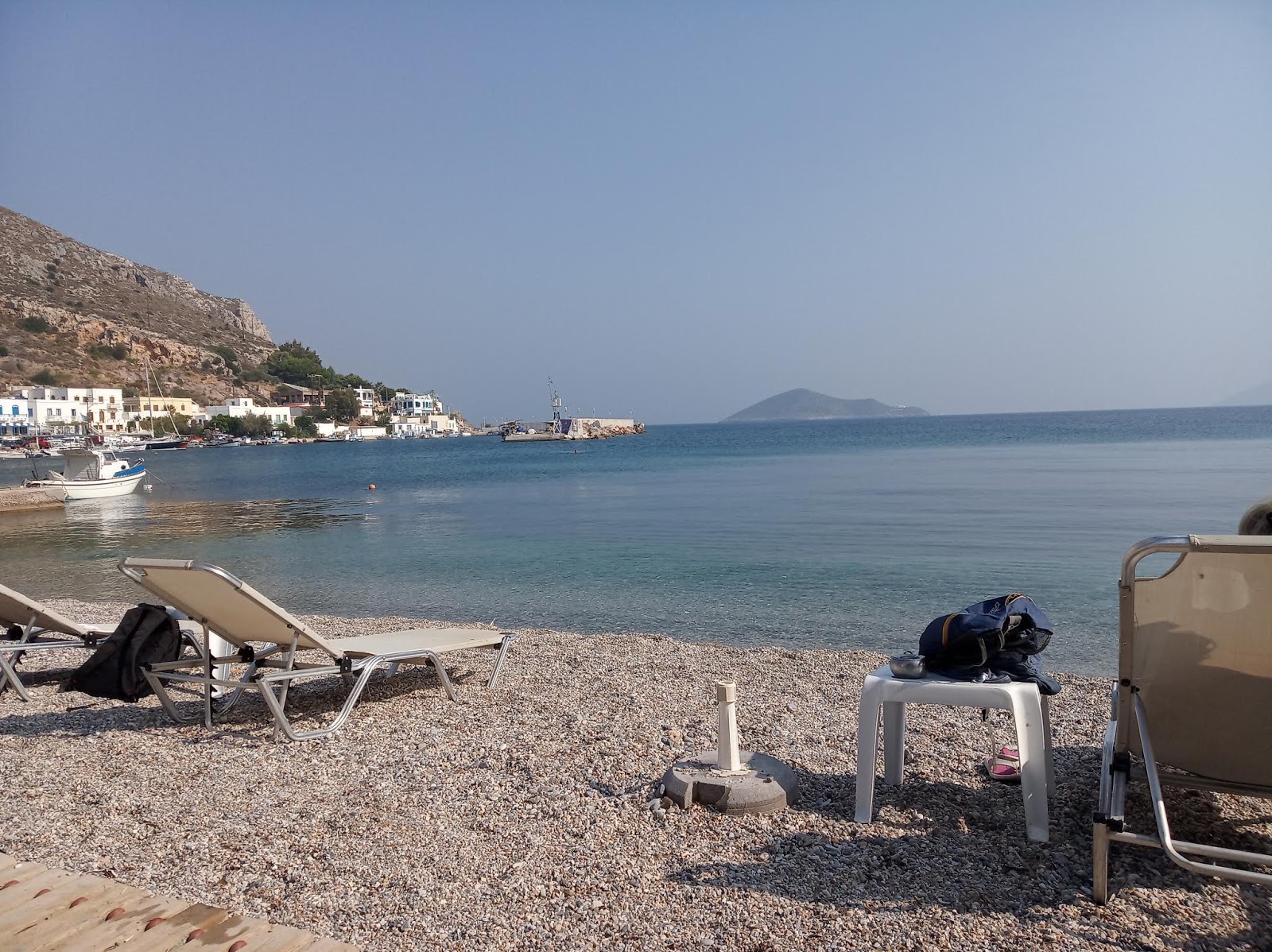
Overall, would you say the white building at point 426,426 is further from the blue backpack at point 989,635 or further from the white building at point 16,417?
the blue backpack at point 989,635

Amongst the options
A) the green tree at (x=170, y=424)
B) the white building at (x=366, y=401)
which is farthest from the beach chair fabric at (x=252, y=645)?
the white building at (x=366, y=401)

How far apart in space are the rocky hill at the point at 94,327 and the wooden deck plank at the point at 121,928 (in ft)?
391

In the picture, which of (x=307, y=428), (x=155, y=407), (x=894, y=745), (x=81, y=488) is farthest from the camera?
(x=307, y=428)

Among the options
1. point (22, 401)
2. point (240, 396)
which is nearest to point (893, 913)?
point (22, 401)

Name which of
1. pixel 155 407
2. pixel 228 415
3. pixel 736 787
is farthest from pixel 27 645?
pixel 228 415

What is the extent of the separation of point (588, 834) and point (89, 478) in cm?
3886

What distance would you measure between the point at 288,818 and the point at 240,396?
464ft

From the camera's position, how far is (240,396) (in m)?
133

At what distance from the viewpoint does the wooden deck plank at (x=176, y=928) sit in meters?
2.72

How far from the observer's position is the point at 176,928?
2840 mm

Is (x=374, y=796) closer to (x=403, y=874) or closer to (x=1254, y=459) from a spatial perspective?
(x=403, y=874)

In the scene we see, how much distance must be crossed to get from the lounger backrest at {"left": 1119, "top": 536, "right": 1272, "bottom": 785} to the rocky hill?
120922 millimetres

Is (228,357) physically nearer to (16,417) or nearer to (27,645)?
(16,417)

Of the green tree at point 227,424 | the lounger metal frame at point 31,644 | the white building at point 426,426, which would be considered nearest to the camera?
the lounger metal frame at point 31,644
